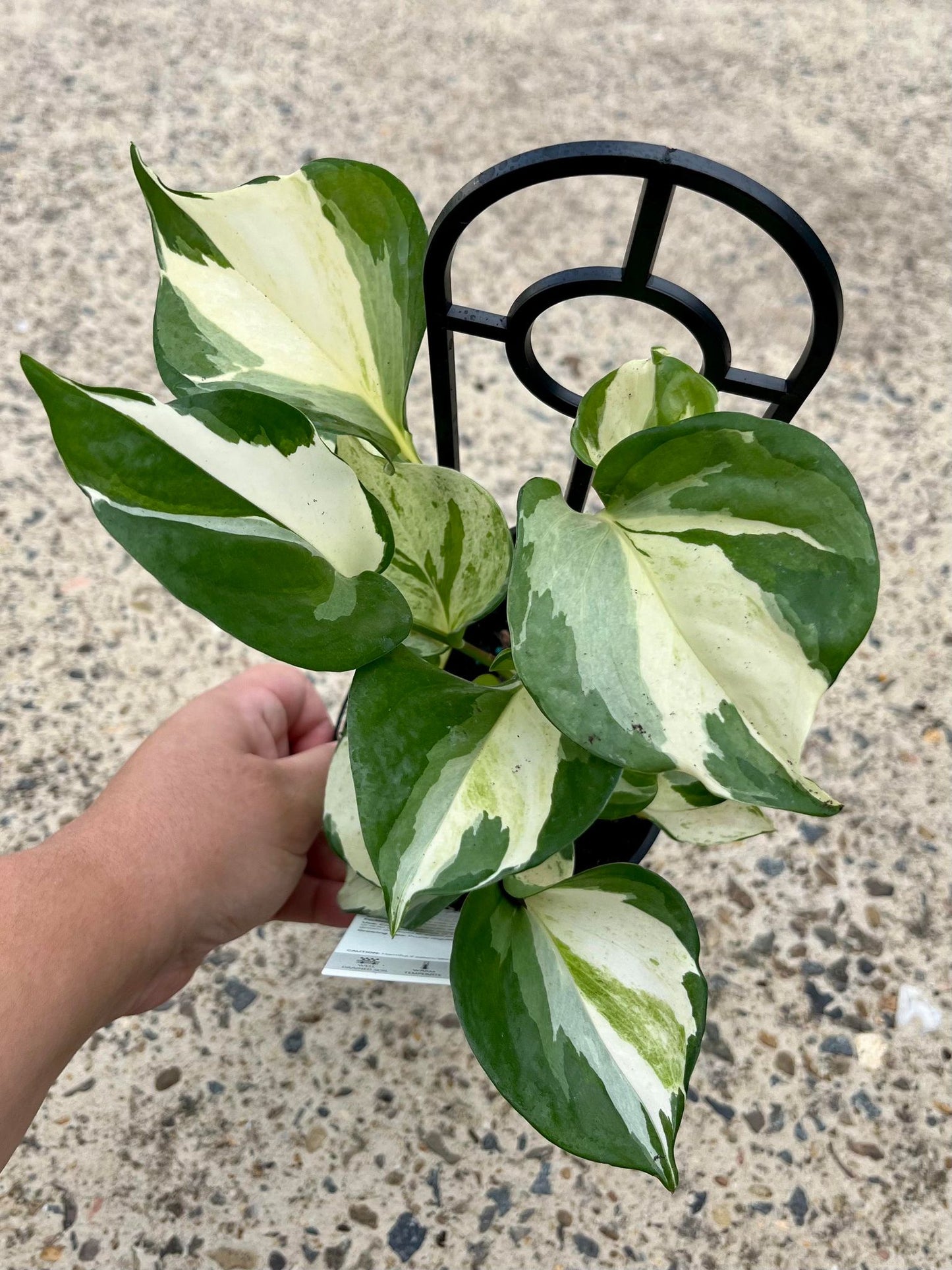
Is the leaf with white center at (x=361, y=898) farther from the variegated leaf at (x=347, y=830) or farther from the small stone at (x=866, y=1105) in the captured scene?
the small stone at (x=866, y=1105)

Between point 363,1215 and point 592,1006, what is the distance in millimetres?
283

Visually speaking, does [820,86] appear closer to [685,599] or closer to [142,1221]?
[685,599]

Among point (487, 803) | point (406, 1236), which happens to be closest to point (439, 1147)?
point (406, 1236)

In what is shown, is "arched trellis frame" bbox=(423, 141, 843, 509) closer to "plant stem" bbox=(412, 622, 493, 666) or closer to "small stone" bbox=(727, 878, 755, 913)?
"plant stem" bbox=(412, 622, 493, 666)

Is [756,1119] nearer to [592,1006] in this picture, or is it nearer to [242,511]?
[592,1006]

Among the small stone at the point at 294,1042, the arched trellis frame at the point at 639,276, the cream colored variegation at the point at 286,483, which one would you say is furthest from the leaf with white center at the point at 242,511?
the small stone at the point at 294,1042

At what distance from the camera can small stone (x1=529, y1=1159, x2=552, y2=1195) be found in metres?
0.61

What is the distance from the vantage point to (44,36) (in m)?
1.10

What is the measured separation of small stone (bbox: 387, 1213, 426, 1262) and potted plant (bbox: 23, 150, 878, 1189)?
248mm

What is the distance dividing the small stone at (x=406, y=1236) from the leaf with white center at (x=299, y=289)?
0.47m

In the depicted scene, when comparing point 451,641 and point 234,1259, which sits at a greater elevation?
point 451,641

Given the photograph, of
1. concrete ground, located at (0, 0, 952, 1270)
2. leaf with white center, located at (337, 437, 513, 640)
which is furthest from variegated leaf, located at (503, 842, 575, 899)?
concrete ground, located at (0, 0, 952, 1270)

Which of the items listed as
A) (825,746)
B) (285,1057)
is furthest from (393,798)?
(825,746)

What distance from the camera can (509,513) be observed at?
832mm
